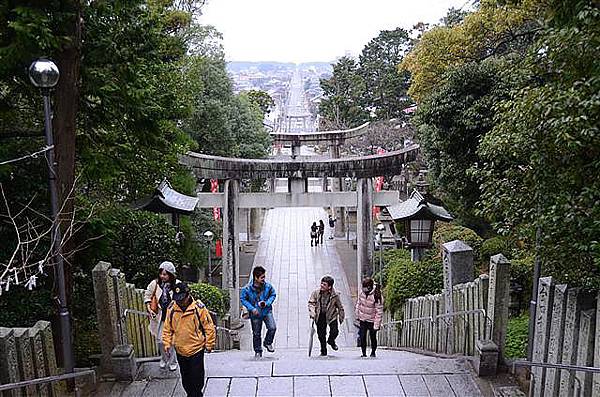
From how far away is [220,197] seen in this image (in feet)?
62.1

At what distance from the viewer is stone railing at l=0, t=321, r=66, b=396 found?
15.2 feet

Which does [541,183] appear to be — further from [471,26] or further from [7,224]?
[471,26]

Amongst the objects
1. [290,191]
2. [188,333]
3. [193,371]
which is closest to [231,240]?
[290,191]

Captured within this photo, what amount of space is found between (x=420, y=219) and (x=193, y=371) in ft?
22.2

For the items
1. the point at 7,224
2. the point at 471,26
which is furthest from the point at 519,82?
the point at 471,26

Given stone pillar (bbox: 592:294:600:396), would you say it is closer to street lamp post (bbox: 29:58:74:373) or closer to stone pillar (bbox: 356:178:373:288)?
street lamp post (bbox: 29:58:74:373)

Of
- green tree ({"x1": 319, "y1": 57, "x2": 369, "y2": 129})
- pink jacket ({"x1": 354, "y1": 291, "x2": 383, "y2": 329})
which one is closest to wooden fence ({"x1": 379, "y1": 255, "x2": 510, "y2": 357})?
pink jacket ({"x1": 354, "y1": 291, "x2": 383, "y2": 329})

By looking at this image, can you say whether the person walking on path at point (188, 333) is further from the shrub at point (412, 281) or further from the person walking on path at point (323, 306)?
the shrub at point (412, 281)

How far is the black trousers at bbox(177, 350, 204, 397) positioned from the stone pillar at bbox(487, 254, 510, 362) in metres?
3.09

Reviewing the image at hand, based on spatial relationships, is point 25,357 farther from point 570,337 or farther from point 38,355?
point 570,337

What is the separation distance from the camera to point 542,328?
545 cm

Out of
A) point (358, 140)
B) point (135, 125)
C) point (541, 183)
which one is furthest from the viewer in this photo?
point (358, 140)

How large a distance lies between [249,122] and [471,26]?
1205 cm

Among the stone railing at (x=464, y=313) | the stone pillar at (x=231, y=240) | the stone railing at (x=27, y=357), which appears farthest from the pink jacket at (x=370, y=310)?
the stone pillar at (x=231, y=240)
